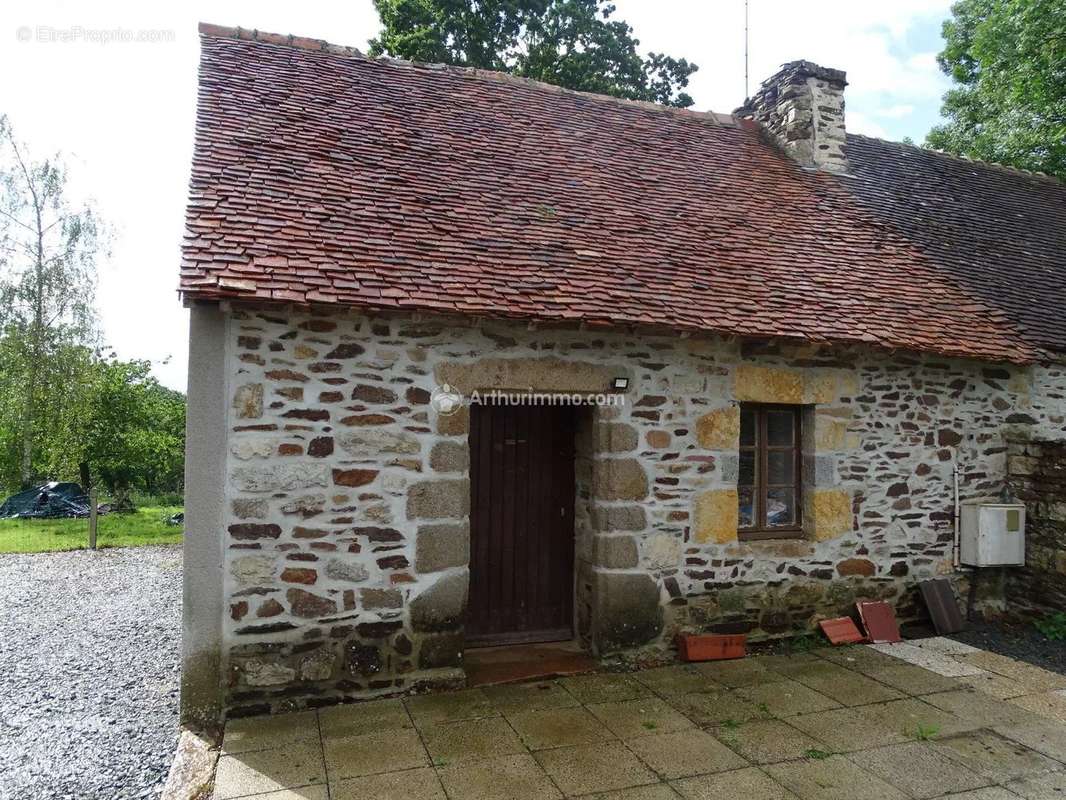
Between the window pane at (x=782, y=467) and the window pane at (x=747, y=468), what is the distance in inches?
8.9

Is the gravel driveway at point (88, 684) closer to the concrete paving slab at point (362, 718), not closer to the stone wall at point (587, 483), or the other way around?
the stone wall at point (587, 483)

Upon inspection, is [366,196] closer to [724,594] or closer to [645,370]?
[645,370]

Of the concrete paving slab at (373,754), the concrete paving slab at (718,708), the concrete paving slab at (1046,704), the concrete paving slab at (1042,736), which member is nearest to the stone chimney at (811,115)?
the concrete paving slab at (1046,704)

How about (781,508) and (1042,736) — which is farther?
(781,508)

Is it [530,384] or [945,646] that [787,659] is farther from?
[530,384]

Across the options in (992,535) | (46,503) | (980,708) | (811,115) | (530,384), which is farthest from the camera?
(46,503)

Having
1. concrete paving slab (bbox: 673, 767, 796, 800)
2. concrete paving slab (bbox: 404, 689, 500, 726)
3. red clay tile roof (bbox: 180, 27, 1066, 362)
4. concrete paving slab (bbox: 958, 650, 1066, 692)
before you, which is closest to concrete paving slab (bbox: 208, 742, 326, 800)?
concrete paving slab (bbox: 404, 689, 500, 726)

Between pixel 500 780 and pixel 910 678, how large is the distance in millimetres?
3435

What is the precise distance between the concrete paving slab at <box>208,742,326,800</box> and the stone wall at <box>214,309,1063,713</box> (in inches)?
23.6

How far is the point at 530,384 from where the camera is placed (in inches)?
204

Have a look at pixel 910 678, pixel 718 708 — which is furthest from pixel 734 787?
pixel 910 678

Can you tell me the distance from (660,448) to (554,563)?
1404mm

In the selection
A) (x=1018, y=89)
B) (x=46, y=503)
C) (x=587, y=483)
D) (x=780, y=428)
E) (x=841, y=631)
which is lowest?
(x=46, y=503)

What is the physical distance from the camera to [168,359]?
2470cm
